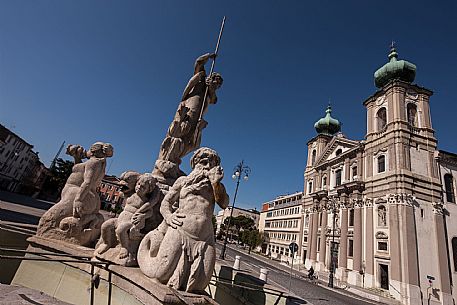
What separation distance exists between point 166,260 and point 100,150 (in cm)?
276

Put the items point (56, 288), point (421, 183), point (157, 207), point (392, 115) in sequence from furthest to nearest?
point (392, 115) → point (421, 183) → point (157, 207) → point (56, 288)

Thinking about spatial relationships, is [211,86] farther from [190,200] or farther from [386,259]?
[386,259]

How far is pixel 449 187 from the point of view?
2622cm

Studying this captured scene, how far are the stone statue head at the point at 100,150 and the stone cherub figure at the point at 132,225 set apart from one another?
1395mm

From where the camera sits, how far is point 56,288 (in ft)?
11.0

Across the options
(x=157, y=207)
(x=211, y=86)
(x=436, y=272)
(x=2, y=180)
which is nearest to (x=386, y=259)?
(x=436, y=272)

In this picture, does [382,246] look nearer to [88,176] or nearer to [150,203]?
[150,203]

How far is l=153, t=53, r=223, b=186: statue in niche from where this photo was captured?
227 inches

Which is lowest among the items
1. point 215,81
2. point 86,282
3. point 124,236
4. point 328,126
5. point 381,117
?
point 86,282

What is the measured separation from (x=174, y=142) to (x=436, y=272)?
89.4ft

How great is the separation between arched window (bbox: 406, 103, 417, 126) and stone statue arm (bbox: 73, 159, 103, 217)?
1268 inches

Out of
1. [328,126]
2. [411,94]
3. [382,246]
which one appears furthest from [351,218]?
[328,126]

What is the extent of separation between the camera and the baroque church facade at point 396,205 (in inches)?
876

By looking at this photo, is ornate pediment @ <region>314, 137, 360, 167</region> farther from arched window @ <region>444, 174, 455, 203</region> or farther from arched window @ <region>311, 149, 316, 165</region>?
arched window @ <region>444, 174, 455, 203</region>
